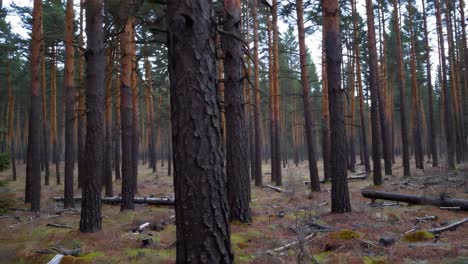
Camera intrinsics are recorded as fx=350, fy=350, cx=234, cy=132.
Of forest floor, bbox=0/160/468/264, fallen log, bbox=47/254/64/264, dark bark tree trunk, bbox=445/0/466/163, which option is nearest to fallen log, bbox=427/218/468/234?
forest floor, bbox=0/160/468/264

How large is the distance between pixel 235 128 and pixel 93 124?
3.12 meters

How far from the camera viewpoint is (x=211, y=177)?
305cm

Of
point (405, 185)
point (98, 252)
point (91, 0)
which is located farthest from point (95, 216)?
point (405, 185)

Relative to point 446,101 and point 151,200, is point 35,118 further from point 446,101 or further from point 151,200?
point 446,101

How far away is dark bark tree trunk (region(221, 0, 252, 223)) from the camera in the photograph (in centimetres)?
746

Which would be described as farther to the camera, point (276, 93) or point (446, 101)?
point (446, 101)

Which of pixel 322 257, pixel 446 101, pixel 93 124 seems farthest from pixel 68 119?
pixel 446 101

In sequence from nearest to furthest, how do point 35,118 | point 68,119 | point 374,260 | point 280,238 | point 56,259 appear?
1. point 374,260
2. point 56,259
3. point 280,238
4. point 35,118
5. point 68,119

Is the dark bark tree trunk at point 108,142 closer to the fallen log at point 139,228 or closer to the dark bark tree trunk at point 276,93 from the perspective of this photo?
the fallen log at point 139,228

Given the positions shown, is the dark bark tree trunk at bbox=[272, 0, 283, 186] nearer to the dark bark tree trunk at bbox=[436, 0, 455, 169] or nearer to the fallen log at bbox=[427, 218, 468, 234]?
the dark bark tree trunk at bbox=[436, 0, 455, 169]

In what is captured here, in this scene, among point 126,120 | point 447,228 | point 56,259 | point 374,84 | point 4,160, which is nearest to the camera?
point 56,259

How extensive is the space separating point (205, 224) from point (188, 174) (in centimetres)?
45

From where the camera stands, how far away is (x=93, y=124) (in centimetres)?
770

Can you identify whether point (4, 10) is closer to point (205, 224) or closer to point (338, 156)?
point (338, 156)
